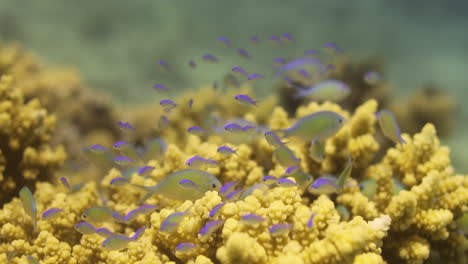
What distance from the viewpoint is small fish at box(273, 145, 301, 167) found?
8.59ft

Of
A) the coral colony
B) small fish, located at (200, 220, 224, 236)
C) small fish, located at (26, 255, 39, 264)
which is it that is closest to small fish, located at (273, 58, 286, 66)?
the coral colony

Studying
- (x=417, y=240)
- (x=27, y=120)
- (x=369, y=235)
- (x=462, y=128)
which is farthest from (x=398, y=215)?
(x=462, y=128)

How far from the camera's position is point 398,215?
2.34 meters

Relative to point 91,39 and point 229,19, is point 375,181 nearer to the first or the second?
point 91,39

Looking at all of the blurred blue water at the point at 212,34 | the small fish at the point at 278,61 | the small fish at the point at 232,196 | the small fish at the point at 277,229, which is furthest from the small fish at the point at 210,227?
the blurred blue water at the point at 212,34

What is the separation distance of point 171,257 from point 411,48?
21050 mm

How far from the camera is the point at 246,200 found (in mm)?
2021

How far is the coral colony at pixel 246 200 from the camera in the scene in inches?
76.8

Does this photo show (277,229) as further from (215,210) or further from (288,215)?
(215,210)

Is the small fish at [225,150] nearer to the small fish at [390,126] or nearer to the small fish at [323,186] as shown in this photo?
the small fish at [323,186]

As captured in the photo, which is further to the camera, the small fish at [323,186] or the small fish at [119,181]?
the small fish at [119,181]

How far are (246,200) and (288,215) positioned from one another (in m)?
0.28

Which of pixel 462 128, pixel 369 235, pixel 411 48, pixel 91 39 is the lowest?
pixel 369 235

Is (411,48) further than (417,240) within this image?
Yes
